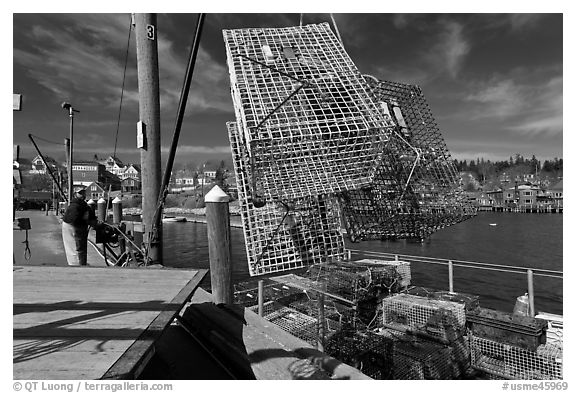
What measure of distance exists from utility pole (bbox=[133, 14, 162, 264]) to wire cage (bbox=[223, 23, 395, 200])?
1226mm

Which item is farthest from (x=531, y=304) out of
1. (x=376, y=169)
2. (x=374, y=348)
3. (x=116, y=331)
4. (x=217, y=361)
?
(x=116, y=331)

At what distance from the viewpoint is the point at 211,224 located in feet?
11.6

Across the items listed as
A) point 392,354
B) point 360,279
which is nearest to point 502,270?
point 360,279

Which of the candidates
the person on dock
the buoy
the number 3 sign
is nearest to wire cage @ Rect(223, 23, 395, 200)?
the number 3 sign

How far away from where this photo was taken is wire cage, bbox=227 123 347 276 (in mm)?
3729

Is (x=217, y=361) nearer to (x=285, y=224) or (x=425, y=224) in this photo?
(x=285, y=224)

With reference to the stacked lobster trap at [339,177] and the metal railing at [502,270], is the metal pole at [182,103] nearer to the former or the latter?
the stacked lobster trap at [339,177]

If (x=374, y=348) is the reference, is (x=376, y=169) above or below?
above

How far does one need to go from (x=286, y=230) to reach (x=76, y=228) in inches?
135

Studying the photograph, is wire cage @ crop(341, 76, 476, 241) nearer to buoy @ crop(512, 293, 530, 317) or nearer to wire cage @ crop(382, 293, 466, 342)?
wire cage @ crop(382, 293, 466, 342)

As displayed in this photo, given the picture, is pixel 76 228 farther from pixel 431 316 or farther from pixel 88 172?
pixel 88 172

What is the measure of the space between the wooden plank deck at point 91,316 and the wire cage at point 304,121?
4.28 ft

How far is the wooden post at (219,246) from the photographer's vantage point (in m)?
3.47
